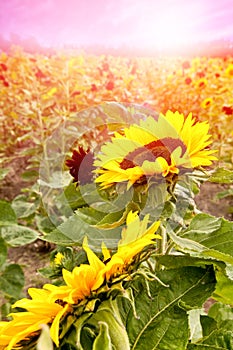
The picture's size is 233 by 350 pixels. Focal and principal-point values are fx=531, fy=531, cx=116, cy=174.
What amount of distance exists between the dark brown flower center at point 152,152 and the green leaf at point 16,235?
745 millimetres

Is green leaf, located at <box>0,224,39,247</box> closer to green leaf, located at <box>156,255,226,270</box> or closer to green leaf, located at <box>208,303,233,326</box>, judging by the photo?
green leaf, located at <box>208,303,233,326</box>

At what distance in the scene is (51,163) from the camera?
6.61ft

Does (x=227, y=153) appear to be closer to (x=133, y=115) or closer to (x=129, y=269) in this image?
(x=133, y=115)

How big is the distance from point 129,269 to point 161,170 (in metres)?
0.09

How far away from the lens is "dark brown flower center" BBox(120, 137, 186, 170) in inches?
16.7

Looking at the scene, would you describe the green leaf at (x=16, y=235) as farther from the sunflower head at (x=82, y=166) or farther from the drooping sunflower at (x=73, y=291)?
the drooping sunflower at (x=73, y=291)

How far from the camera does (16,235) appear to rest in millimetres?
1160

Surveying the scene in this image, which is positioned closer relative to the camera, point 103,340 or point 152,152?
point 103,340

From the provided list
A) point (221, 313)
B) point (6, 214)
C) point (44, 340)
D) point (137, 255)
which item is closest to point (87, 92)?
point (6, 214)

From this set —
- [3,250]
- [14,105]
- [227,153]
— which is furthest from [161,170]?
[14,105]

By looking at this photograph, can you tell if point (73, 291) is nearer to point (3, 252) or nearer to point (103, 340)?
point (103, 340)

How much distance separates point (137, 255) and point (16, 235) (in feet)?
2.72

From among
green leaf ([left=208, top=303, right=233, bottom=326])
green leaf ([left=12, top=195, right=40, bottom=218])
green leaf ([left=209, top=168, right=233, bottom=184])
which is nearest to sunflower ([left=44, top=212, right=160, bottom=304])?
green leaf ([left=209, top=168, right=233, bottom=184])

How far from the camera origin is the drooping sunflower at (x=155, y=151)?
42cm
